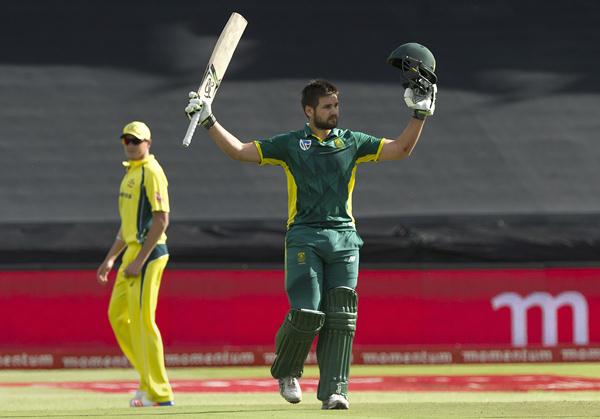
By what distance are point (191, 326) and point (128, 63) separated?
3668 millimetres

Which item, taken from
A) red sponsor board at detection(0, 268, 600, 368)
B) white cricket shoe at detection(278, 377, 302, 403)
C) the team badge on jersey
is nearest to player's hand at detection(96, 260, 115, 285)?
white cricket shoe at detection(278, 377, 302, 403)

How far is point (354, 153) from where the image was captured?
6984 mm

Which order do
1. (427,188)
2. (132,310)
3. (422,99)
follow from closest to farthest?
(422,99)
(132,310)
(427,188)

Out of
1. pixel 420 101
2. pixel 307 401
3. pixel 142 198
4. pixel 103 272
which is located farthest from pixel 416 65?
pixel 103 272

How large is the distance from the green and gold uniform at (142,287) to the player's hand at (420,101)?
2205 mm

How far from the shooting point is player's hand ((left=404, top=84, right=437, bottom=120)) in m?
6.84

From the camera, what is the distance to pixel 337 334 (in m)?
6.87

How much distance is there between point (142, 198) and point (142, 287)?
1.94ft

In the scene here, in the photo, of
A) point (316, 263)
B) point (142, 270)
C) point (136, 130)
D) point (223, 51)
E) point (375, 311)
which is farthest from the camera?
point (375, 311)

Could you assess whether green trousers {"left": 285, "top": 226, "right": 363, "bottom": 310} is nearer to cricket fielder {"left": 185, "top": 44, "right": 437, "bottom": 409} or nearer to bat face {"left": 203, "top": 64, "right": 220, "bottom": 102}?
cricket fielder {"left": 185, "top": 44, "right": 437, "bottom": 409}

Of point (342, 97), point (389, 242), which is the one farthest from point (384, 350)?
point (342, 97)

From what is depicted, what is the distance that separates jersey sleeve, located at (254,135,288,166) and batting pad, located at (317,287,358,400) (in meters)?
0.75

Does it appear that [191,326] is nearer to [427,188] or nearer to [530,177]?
[427,188]

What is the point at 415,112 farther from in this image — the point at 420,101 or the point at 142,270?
the point at 142,270
